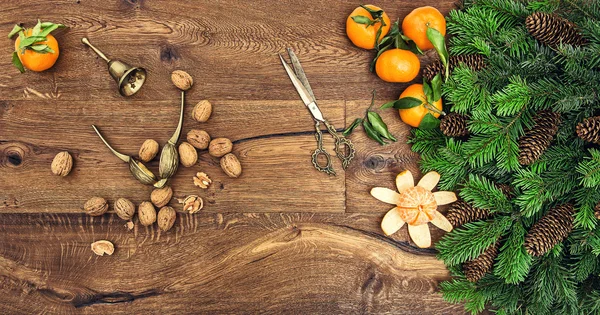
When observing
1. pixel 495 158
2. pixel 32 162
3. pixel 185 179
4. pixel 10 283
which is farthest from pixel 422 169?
pixel 10 283

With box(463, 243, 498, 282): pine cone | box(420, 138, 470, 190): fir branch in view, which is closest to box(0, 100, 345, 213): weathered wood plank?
box(420, 138, 470, 190): fir branch

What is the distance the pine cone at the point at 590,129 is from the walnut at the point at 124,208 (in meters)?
1.00

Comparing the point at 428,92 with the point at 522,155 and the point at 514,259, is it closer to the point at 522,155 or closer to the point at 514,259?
the point at 522,155

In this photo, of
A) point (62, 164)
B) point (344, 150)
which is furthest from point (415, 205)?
point (62, 164)

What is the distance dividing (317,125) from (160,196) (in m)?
0.42

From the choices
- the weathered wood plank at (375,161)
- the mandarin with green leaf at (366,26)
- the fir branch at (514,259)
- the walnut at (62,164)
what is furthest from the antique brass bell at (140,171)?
the fir branch at (514,259)

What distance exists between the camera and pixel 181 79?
1088 millimetres

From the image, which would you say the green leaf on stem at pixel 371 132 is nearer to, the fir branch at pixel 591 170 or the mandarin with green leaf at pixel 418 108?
the mandarin with green leaf at pixel 418 108

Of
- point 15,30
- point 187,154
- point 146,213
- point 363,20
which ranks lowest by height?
point 146,213

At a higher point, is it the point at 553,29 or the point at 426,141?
the point at 553,29

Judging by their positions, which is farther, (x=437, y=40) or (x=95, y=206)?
(x=95, y=206)

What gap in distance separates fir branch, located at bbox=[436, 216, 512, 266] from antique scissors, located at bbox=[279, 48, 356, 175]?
1.02ft

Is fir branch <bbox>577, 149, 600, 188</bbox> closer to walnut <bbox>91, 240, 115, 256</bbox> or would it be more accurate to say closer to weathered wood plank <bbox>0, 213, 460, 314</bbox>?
weathered wood plank <bbox>0, 213, 460, 314</bbox>

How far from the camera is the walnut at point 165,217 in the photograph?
1.09 meters
